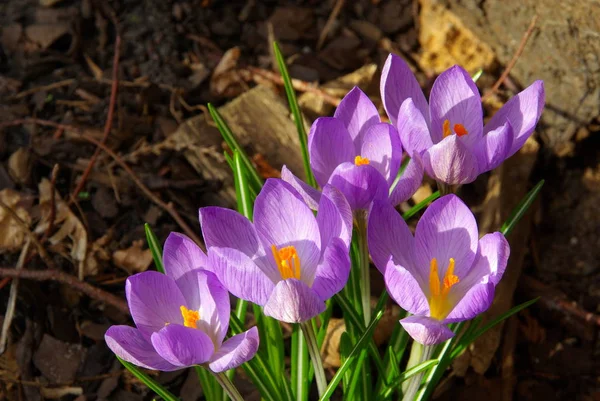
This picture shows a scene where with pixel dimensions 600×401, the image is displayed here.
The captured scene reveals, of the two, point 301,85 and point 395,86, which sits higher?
point 395,86

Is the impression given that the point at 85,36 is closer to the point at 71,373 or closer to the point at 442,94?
the point at 71,373

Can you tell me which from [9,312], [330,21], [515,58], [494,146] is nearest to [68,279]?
[9,312]

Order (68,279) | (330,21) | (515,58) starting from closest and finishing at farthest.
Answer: (68,279), (515,58), (330,21)

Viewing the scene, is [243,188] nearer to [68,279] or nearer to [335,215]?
[335,215]

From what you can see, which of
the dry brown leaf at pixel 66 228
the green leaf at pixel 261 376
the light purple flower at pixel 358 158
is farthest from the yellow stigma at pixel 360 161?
the dry brown leaf at pixel 66 228

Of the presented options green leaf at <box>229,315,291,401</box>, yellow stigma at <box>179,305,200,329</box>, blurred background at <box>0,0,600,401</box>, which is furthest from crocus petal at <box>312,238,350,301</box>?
blurred background at <box>0,0,600,401</box>

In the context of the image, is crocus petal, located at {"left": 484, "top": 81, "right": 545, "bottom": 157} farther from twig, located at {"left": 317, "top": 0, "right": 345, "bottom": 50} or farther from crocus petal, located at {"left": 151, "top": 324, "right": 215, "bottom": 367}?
twig, located at {"left": 317, "top": 0, "right": 345, "bottom": 50}

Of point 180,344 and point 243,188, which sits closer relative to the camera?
point 180,344
